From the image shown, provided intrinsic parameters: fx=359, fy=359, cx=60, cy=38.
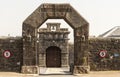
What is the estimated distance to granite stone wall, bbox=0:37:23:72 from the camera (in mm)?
25422

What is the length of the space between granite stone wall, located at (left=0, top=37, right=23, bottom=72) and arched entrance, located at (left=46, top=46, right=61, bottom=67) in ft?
54.4

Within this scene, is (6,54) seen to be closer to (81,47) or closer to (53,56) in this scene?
(81,47)

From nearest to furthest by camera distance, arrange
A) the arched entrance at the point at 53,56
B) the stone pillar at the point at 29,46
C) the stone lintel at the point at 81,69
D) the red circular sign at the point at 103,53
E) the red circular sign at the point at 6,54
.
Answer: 1. the stone lintel at the point at 81,69
2. the stone pillar at the point at 29,46
3. the red circular sign at the point at 6,54
4. the red circular sign at the point at 103,53
5. the arched entrance at the point at 53,56

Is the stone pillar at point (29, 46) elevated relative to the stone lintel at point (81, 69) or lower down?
elevated

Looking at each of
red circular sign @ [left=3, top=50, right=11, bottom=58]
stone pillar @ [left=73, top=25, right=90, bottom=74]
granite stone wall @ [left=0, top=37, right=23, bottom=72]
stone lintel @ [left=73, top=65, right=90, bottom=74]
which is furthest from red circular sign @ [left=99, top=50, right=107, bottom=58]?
red circular sign @ [left=3, top=50, right=11, bottom=58]

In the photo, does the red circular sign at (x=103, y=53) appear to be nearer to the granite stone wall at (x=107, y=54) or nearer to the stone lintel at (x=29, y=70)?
the granite stone wall at (x=107, y=54)

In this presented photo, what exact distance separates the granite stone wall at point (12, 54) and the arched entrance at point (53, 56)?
16.6 meters

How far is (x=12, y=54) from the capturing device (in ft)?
83.7

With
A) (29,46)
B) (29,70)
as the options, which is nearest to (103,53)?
(29,46)

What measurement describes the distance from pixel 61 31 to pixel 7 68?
Answer: 18.1 meters

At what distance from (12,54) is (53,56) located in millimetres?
17027

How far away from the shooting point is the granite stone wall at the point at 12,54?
2542 cm

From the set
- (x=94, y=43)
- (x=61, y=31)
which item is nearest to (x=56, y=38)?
(x=61, y=31)

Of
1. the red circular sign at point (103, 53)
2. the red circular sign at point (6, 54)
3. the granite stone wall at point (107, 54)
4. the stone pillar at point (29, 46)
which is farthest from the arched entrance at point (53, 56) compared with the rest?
the red circular sign at point (6, 54)
